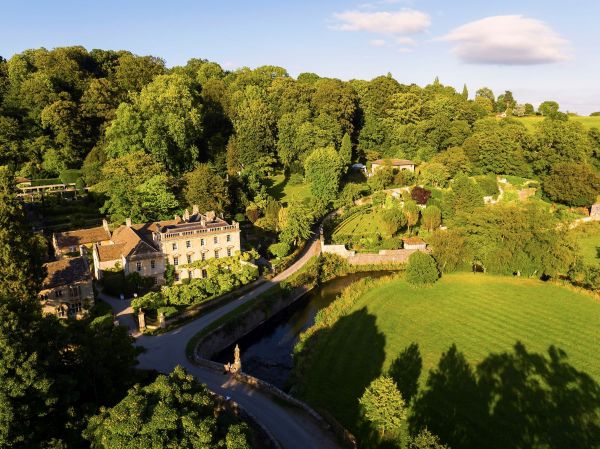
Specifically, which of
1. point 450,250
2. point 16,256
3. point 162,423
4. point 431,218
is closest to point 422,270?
point 450,250

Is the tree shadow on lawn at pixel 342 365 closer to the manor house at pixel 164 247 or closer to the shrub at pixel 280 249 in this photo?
the shrub at pixel 280 249

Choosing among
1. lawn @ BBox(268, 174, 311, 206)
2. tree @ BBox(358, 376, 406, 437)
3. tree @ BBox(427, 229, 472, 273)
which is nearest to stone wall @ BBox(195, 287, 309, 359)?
tree @ BBox(358, 376, 406, 437)

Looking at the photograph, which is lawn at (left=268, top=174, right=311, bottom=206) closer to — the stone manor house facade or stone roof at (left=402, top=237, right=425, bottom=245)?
stone roof at (left=402, top=237, right=425, bottom=245)

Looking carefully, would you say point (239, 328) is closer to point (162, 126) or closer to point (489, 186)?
point (162, 126)

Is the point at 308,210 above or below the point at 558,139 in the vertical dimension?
below

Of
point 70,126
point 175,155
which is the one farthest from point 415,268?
point 70,126

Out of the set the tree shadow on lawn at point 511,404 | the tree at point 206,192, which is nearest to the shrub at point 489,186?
the tree at point 206,192

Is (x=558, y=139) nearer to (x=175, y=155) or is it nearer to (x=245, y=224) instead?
(x=245, y=224)

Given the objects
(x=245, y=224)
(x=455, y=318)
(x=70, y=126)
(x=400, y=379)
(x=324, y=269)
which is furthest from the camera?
(x=70, y=126)
